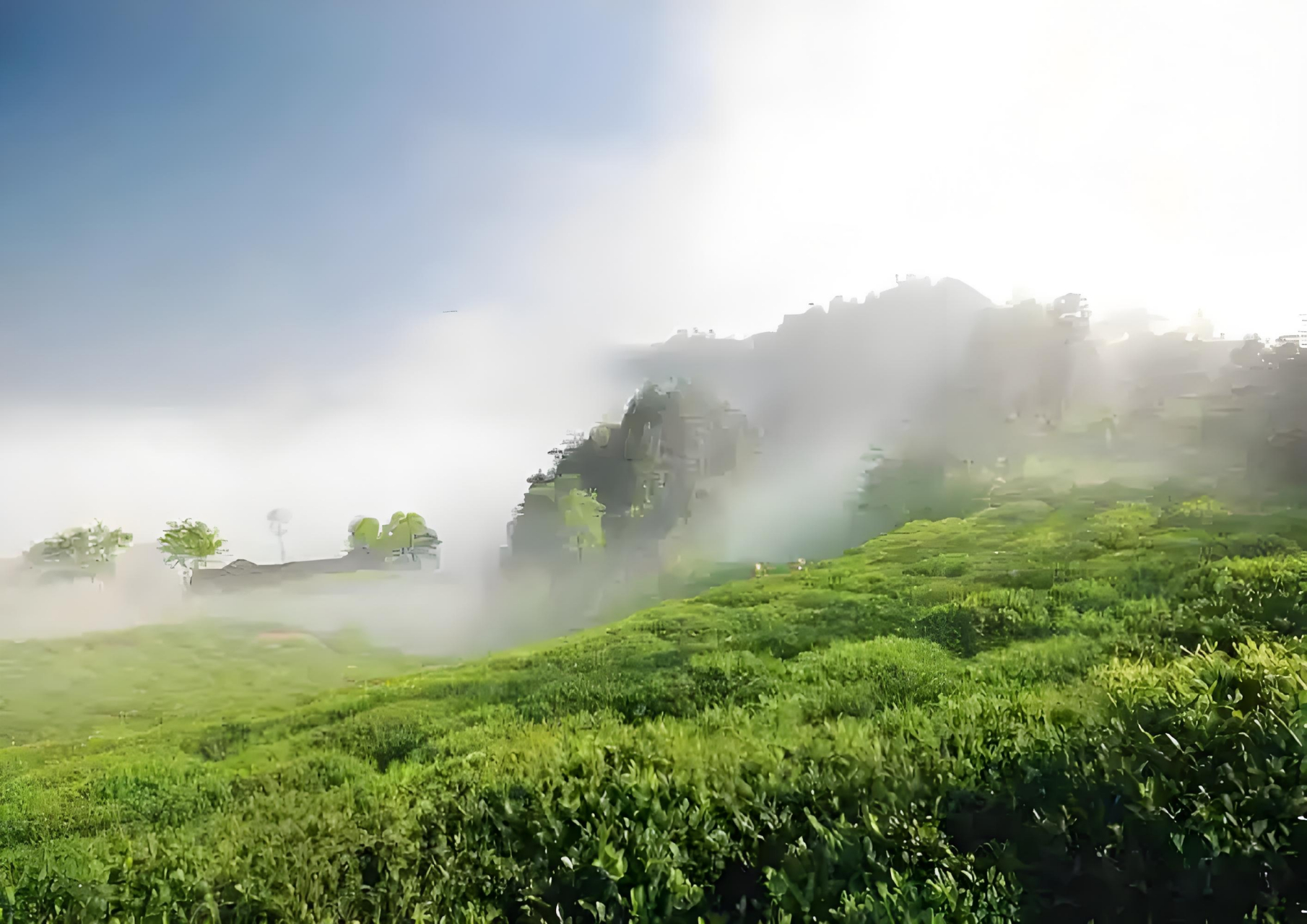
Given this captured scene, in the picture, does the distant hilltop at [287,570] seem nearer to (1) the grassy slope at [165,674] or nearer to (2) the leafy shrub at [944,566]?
(1) the grassy slope at [165,674]

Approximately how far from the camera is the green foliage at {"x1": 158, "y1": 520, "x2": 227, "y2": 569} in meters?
3.94

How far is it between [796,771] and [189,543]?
3.18 metres

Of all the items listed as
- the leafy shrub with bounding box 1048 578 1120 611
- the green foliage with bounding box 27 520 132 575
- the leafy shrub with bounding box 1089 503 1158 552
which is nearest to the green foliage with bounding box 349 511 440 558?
the green foliage with bounding box 27 520 132 575

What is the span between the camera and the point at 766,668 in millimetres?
3637

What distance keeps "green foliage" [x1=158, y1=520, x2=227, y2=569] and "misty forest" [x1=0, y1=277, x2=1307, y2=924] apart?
0.07 feet

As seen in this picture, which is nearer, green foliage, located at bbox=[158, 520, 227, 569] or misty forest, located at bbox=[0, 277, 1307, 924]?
misty forest, located at bbox=[0, 277, 1307, 924]

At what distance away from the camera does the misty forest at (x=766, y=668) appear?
8.40 ft

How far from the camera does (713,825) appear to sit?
2.67 m

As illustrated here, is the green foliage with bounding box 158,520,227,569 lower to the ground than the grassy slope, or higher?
higher

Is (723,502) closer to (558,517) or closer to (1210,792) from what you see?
(558,517)

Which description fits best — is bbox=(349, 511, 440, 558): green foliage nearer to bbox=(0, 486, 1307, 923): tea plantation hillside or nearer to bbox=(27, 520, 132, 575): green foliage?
bbox=(0, 486, 1307, 923): tea plantation hillside

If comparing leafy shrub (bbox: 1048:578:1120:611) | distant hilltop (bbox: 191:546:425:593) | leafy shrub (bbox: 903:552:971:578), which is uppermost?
distant hilltop (bbox: 191:546:425:593)

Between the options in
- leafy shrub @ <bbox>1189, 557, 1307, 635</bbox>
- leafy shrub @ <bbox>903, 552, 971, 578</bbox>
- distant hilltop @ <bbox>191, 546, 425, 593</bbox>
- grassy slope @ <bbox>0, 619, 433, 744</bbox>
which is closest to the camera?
grassy slope @ <bbox>0, 619, 433, 744</bbox>

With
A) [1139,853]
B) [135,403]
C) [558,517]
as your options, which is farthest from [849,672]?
[135,403]
